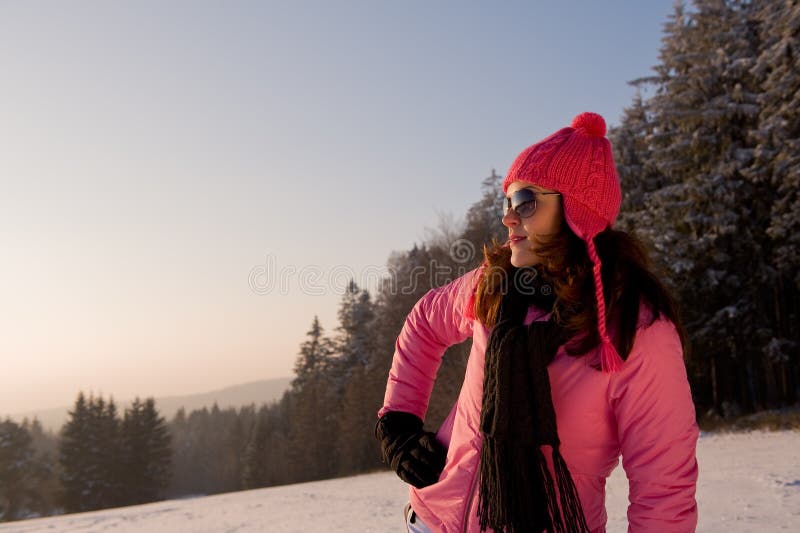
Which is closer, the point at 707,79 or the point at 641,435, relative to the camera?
the point at 641,435

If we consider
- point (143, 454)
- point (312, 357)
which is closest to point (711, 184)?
point (312, 357)

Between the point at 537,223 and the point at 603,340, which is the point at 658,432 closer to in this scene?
the point at 603,340

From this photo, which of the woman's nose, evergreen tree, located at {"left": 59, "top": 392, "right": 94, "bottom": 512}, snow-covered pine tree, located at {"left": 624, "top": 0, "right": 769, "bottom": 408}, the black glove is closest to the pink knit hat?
the woman's nose

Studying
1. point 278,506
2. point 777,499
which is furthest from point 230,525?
point 777,499

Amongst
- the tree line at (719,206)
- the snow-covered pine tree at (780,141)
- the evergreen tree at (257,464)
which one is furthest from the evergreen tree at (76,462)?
the snow-covered pine tree at (780,141)

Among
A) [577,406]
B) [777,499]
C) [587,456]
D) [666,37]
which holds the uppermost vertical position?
[666,37]

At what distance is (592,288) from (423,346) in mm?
939

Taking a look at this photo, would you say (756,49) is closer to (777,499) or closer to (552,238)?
(777,499)

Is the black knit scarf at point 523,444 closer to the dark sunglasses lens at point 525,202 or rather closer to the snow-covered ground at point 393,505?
the dark sunglasses lens at point 525,202

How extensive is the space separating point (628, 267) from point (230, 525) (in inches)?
435

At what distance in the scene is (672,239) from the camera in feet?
71.9

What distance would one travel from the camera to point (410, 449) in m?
2.33

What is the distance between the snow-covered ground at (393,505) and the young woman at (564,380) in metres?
6.03

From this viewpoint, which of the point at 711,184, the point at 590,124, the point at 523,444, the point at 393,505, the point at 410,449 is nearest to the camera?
the point at 523,444
